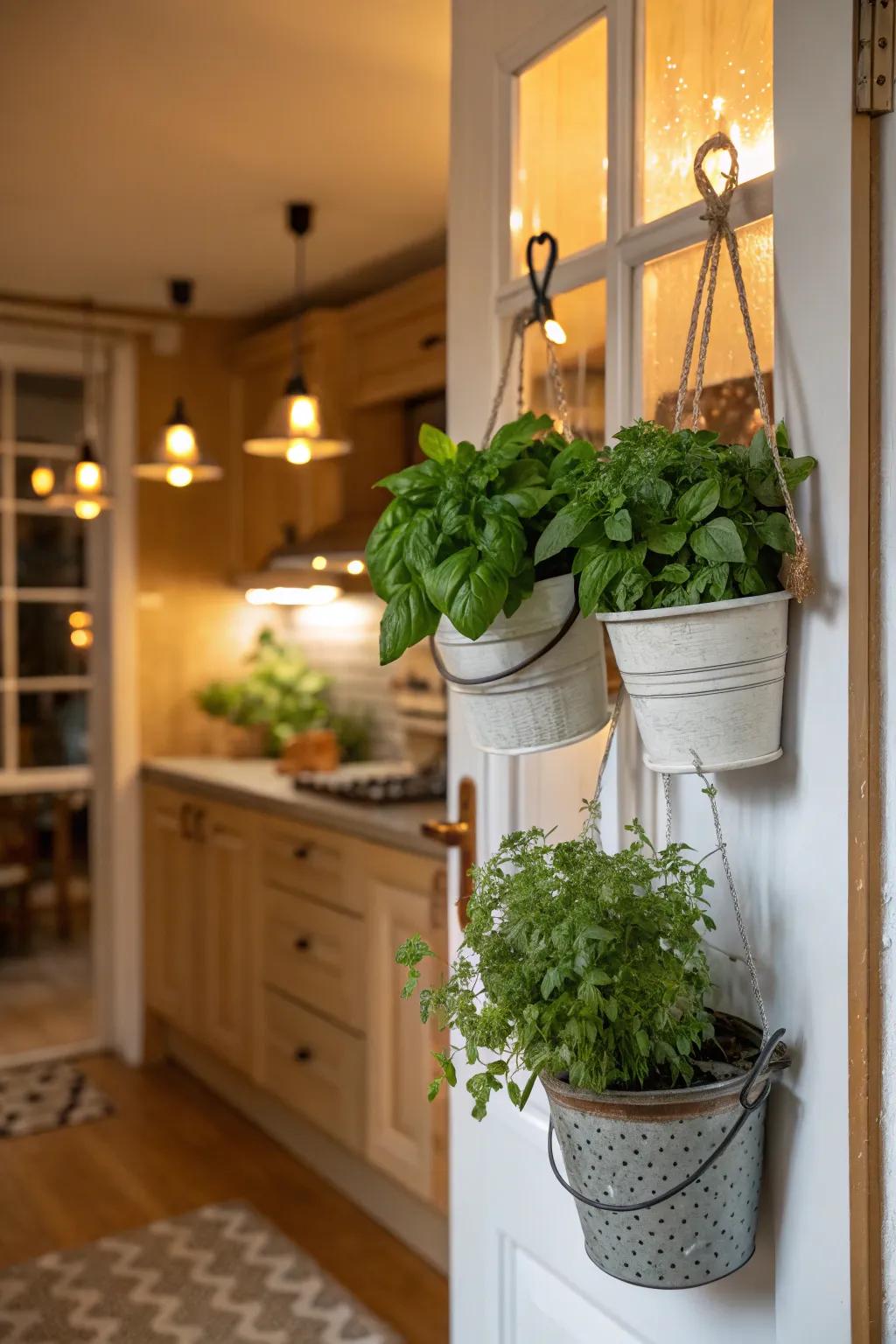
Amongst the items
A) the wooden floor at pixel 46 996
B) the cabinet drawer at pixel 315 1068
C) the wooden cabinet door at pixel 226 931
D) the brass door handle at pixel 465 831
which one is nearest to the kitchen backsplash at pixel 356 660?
the wooden cabinet door at pixel 226 931

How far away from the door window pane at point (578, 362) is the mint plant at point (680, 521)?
1.21ft

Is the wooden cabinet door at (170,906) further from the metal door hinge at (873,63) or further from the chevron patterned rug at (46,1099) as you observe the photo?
the metal door hinge at (873,63)

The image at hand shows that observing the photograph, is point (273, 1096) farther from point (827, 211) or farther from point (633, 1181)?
point (827, 211)

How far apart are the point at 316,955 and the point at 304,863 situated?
0.79ft

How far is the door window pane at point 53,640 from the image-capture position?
441 centimetres

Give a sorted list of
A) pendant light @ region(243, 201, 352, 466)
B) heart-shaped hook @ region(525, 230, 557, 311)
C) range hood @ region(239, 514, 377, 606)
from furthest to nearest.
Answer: range hood @ region(239, 514, 377, 606)
pendant light @ region(243, 201, 352, 466)
heart-shaped hook @ region(525, 230, 557, 311)

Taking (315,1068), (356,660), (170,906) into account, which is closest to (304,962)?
(315,1068)

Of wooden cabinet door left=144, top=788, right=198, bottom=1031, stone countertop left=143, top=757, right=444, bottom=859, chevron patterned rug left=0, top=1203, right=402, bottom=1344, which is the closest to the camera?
chevron patterned rug left=0, top=1203, right=402, bottom=1344

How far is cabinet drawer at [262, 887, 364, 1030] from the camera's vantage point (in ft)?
9.99

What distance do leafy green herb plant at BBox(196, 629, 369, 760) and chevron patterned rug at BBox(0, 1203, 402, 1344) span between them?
168 centimetres

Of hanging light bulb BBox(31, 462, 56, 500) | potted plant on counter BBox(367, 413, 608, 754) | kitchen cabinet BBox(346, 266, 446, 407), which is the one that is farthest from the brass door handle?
hanging light bulb BBox(31, 462, 56, 500)

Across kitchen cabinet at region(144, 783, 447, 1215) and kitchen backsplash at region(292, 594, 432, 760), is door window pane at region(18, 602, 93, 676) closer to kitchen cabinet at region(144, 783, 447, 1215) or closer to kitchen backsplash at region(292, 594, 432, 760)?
kitchen cabinet at region(144, 783, 447, 1215)

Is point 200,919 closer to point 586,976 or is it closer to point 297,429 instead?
point 297,429

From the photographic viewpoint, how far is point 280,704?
14.2ft
